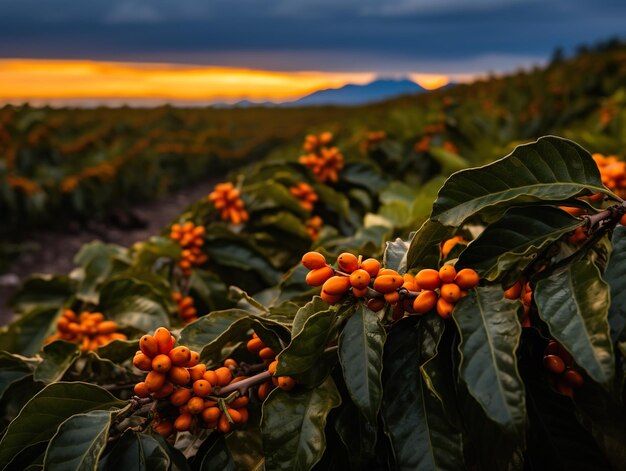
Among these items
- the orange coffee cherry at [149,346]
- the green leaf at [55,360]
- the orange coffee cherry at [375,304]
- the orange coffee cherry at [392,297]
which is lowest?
the green leaf at [55,360]

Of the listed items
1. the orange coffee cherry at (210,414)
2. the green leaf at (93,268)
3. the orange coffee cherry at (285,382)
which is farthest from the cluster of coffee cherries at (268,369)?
the green leaf at (93,268)

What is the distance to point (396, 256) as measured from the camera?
1.27m

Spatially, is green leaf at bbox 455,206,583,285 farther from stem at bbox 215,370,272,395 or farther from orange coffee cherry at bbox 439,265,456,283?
stem at bbox 215,370,272,395

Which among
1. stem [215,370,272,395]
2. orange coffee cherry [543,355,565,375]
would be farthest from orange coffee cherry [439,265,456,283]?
stem [215,370,272,395]

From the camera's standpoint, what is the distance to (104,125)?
1551 cm

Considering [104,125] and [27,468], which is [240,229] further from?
[104,125]

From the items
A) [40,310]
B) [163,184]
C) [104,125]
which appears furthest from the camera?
[104,125]

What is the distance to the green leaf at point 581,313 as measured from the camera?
86cm

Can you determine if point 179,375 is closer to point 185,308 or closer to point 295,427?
point 295,427

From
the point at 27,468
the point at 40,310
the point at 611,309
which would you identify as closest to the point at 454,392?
the point at 611,309

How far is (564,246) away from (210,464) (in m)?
0.75

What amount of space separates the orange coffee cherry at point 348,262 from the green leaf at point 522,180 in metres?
0.17

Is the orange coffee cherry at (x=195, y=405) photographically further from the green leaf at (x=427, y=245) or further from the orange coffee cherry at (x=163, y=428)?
the green leaf at (x=427, y=245)

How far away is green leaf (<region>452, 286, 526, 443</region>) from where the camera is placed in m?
0.86
